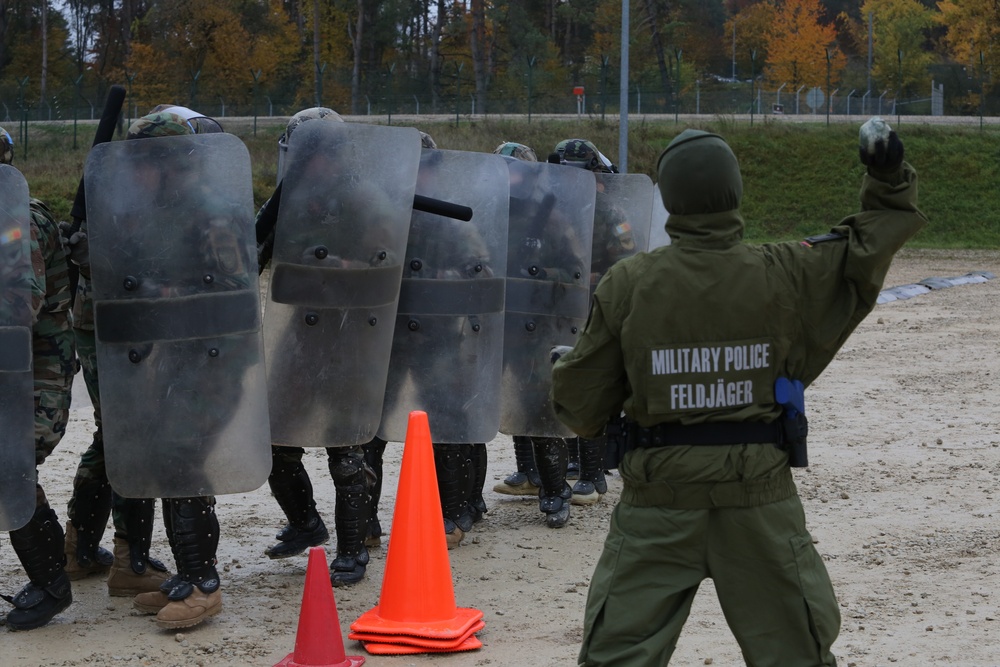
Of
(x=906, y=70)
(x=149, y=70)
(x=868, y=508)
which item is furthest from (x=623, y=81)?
(x=906, y=70)

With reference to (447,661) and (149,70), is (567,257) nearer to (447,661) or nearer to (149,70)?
(447,661)

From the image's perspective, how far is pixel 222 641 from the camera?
4.90 meters

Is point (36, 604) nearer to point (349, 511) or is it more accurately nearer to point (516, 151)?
point (349, 511)

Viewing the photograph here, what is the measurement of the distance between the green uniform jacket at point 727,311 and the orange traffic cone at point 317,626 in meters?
1.43

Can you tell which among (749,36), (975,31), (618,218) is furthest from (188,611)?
(749,36)

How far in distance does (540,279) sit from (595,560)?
53.9 inches

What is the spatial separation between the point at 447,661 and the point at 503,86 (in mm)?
44372

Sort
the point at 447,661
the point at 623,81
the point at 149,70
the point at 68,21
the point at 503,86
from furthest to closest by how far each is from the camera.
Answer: the point at 68,21 → the point at 503,86 → the point at 149,70 → the point at 623,81 → the point at 447,661

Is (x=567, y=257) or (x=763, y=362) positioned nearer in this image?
(x=763, y=362)

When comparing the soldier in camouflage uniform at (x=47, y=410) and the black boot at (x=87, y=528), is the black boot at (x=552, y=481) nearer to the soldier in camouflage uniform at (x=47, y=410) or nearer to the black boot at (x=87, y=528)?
the black boot at (x=87, y=528)

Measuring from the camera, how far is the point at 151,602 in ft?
17.0

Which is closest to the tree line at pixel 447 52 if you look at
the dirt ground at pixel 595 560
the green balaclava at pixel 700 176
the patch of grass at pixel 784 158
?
the patch of grass at pixel 784 158

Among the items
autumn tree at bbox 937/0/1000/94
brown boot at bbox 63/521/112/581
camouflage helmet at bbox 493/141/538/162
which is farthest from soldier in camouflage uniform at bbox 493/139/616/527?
autumn tree at bbox 937/0/1000/94

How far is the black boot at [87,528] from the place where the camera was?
5.60m
